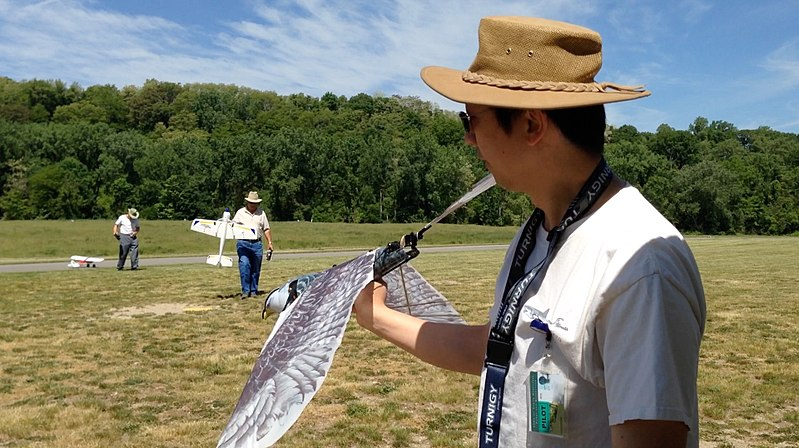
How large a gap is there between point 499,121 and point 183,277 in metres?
18.5

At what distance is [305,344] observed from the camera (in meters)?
1.75

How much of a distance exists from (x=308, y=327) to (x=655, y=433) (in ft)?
3.17

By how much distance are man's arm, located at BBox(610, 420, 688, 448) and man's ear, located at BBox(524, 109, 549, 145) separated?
24.6 inches

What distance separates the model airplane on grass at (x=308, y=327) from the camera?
1.52 metres

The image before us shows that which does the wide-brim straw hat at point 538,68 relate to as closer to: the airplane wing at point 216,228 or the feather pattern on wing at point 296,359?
the feather pattern on wing at point 296,359

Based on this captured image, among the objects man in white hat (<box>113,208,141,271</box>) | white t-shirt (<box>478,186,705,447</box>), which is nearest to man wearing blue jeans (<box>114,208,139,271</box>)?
man in white hat (<box>113,208,141,271</box>)

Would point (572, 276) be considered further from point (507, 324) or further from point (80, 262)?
point (80, 262)

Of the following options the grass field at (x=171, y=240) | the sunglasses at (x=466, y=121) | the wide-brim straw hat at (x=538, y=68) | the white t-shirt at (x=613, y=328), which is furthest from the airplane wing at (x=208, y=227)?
the white t-shirt at (x=613, y=328)

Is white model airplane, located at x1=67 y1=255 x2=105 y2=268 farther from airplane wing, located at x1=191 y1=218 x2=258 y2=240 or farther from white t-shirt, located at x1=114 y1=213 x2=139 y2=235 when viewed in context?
airplane wing, located at x1=191 y1=218 x2=258 y2=240

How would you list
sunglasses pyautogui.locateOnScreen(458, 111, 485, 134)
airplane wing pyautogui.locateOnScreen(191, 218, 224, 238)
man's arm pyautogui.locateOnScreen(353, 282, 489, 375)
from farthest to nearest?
airplane wing pyautogui.locateOnScreen(191, 218, 224, 238)
man's arm pyautogui.locateOnScreen(353, 282, 489, 375)
sunglasses pyautogui.locateOnScreen(458, 111, 485, 134)

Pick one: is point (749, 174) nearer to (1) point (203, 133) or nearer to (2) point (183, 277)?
(1) point (203, 133)

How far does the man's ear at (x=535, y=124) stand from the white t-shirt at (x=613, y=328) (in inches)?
8.3

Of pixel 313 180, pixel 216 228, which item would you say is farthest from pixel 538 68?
pixel 313 180

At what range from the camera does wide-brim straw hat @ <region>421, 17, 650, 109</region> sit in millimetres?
1440
